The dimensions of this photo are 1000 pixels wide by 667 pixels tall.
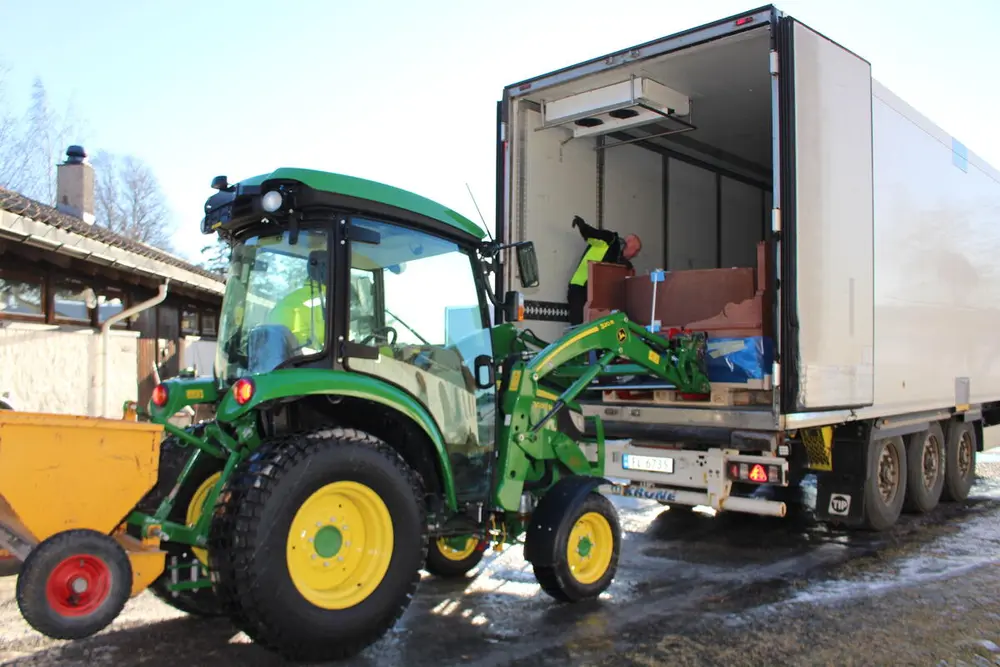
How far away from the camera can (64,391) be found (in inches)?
405

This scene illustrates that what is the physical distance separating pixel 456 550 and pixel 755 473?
2.12 m

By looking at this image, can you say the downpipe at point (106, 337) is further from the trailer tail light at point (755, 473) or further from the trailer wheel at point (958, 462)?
the trailer wheel at point (958, 462)

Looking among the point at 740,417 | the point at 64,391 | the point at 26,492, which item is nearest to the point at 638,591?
the point at 740,417

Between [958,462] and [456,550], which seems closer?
[456,550]

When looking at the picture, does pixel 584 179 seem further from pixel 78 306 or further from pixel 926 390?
pixel 78 306

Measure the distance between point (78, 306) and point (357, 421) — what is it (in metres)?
8.01

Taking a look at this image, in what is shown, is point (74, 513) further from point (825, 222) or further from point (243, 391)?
point (825, 222)

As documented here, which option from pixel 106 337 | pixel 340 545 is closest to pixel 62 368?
pixel 106 337

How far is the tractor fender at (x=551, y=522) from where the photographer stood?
186 inches

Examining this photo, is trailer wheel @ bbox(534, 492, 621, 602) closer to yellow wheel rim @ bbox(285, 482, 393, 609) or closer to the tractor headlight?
yellow wheel rim @ bbox(285, 482, 393, 609)

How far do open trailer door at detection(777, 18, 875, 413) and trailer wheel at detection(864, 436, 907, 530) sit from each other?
729 mm

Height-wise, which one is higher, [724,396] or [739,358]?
[739,358]

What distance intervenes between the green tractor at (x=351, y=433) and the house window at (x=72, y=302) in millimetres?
6866

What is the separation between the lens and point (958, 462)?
8578 millimetres
